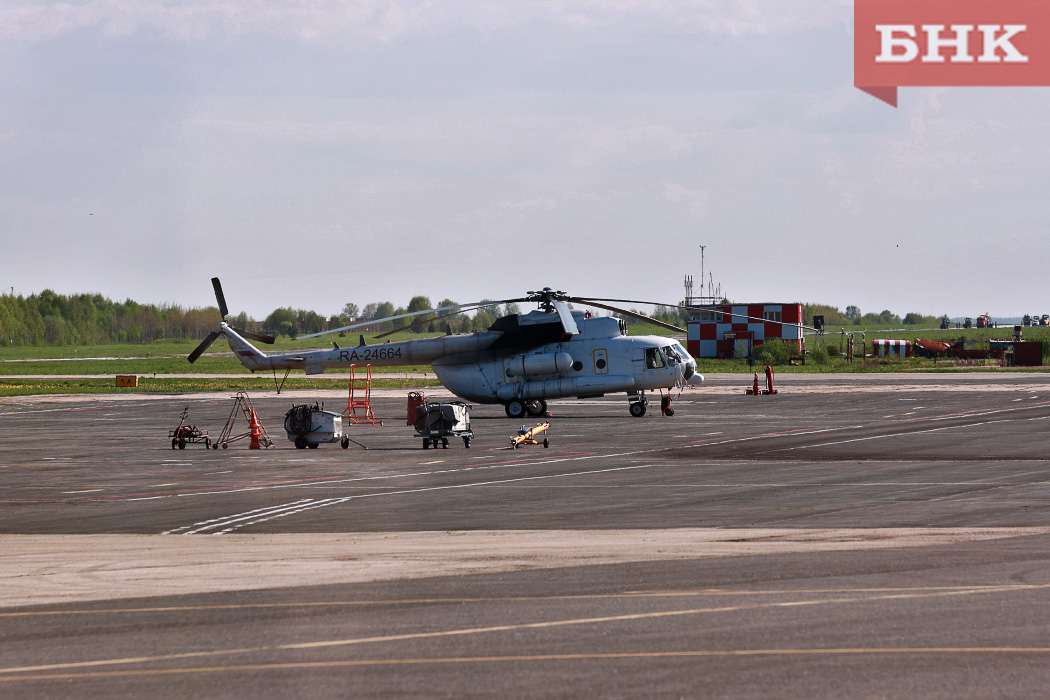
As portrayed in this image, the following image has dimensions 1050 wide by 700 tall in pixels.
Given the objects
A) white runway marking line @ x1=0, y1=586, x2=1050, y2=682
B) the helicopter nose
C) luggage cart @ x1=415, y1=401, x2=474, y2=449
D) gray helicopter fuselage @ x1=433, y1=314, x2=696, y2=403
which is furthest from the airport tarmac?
the helicopter nose

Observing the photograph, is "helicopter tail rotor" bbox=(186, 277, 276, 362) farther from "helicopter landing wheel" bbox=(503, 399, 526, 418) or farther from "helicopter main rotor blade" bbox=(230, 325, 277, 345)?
"helicopter landing wheel" bbox=(503, 399, 526, 418)

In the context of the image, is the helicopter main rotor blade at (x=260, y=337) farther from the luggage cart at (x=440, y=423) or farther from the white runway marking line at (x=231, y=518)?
the white runway marking line at (x=231, y=518)

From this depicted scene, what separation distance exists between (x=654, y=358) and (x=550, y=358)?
13.6 ft

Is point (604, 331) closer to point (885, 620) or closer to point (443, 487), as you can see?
point (443, 487)

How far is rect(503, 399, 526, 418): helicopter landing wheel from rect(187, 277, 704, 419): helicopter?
0.08 ft

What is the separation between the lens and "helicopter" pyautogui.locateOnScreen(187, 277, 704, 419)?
38938 millimetres

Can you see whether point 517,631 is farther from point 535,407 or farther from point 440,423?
point 535,407

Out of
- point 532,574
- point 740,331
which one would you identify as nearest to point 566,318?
point 532,574

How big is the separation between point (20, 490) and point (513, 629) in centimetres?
1523

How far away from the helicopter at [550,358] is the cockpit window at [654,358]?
0.13 feet

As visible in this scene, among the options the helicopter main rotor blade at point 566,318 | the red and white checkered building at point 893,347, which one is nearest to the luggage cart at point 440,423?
the helicopter main rotor blade at point 566,318

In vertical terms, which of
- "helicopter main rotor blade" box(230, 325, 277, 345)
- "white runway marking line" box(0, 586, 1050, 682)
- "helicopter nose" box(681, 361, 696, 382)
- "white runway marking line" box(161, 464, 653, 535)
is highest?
"helicopter main rotor blade" box(230, 325, 277, 345)

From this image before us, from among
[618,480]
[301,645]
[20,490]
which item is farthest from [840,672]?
[20,490]

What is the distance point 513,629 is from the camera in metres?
9.13
